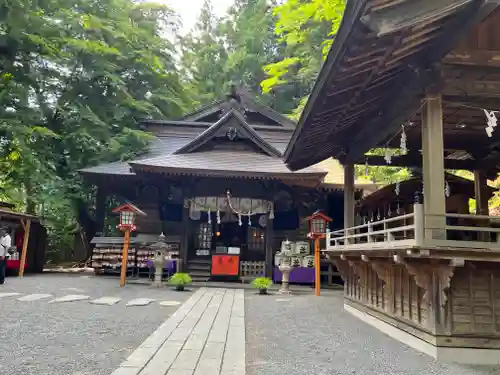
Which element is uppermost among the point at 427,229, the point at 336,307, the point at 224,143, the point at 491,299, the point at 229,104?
the point at 229,104

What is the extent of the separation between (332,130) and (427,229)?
3614mm

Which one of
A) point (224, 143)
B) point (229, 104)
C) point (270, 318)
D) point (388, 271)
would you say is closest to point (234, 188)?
point (224, 143)

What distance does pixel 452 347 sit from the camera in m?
5.14

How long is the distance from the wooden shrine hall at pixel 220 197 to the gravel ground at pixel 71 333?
4.55 meters

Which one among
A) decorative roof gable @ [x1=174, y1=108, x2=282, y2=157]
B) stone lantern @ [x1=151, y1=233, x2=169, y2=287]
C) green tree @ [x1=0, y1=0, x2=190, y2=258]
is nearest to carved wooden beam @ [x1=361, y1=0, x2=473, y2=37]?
stone lantern @ [x1=151, y1=233, x2=169, y2=287]

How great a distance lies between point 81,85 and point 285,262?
13097 millimetres

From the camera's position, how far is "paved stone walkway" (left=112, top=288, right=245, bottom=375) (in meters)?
4.23

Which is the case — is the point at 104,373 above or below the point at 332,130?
below

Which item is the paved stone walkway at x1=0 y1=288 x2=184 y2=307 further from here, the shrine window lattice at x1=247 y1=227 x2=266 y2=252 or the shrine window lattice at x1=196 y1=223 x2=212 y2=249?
the shrine window lattice at x1=247 y1=227 x2=266 y2=252

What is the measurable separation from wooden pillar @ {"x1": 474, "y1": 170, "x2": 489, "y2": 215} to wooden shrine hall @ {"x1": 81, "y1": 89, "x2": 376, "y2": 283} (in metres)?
4.99

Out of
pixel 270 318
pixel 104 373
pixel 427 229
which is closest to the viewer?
pixel 104 373

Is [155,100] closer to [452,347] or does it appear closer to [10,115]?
[10,115]

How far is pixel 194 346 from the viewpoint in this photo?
17.0 feet

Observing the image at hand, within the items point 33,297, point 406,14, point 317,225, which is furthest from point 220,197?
point 406,14
